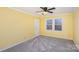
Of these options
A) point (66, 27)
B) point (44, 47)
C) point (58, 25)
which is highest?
point (58, 25)

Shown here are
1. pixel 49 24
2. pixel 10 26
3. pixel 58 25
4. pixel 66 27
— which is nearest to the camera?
pixel 10 26

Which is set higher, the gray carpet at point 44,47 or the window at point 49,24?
the window at point 49,24

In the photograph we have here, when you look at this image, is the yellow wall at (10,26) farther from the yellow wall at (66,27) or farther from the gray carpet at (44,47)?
the yellow wall at (66,27)

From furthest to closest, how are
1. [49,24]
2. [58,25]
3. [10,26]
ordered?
1. [49,24]
2. [58,25]
3. [10,26]

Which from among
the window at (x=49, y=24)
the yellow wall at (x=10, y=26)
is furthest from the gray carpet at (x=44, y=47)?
the window at (x=49, y=24)

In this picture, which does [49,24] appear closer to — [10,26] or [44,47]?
[44,47]

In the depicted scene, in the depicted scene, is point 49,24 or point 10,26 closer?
point 10,26

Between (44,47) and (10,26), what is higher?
(10,26)

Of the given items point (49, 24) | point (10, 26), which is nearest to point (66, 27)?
point (49, 24)

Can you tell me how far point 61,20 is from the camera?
22.8 ft

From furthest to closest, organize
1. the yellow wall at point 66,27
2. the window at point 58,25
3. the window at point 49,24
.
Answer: the window at point 49,24
the window at point 58,25
the yellow wall at point 66,27

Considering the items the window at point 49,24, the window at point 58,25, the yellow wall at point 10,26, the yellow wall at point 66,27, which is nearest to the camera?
the yellow wall at point 10,26

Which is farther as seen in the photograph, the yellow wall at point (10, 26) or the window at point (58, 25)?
the window at point (58, 25)
